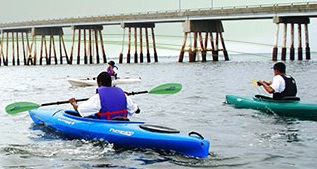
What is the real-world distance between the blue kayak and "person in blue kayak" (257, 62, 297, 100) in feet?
19.0

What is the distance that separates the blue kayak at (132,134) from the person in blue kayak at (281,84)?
5791 mm

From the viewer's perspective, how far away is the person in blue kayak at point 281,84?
1669cm

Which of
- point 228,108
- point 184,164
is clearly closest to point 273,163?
point 184,164

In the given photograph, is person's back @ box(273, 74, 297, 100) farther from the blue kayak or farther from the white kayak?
the white kayak

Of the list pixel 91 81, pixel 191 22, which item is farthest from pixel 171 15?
pixel 91 81

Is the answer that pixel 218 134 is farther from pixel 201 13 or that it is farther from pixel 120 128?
pixel 201 13

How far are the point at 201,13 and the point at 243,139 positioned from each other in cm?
5553

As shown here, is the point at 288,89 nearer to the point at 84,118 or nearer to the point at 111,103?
the point at 111,103

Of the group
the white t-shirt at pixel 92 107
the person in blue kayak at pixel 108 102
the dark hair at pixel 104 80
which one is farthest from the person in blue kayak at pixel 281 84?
the dark hair at pixel 104 80

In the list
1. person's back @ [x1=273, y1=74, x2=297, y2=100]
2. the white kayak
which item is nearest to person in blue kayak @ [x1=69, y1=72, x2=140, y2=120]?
person's back @ [x1=273, y1=74, x2=297, y2=100]

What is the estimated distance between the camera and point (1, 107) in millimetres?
22781

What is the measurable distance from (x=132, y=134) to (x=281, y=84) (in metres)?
6.41

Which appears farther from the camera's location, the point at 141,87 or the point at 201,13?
the point at 201,13

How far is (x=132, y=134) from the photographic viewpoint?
468 inches
